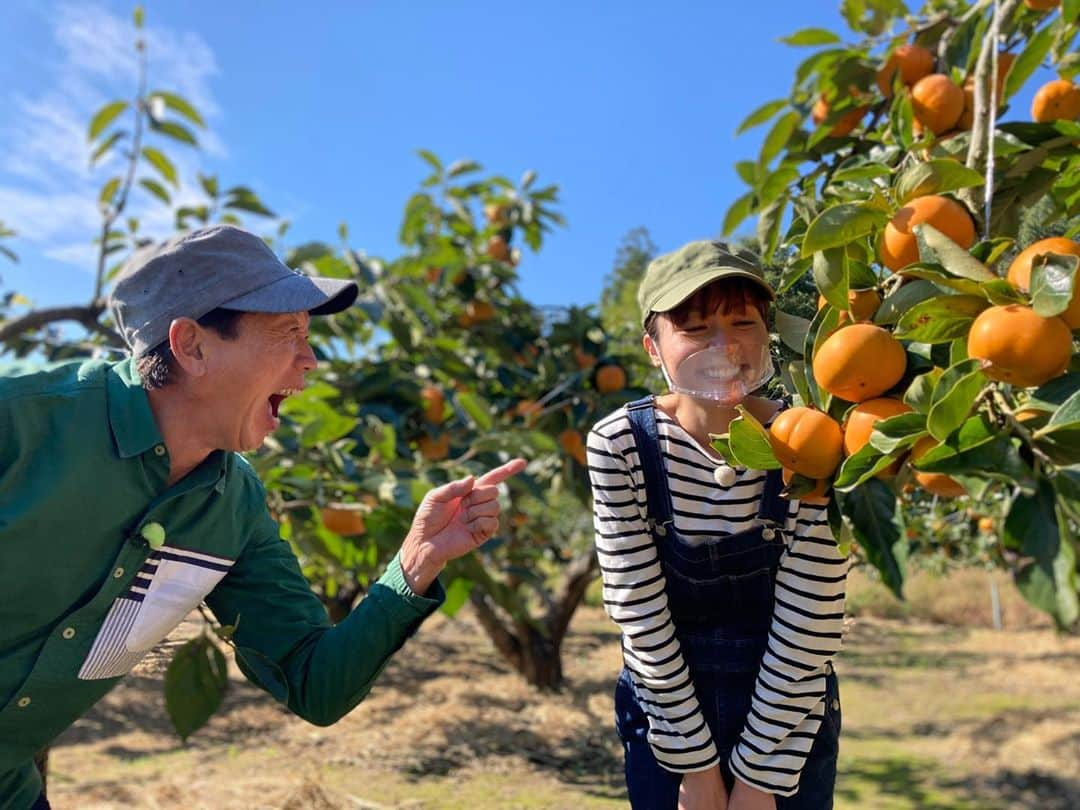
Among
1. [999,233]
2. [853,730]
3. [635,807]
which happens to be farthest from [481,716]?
[999,233]

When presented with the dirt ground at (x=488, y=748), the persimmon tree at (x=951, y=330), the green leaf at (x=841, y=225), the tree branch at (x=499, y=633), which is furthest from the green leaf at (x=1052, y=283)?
the tree branch at (x=499, y=633)

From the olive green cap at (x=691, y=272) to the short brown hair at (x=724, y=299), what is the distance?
0.01 metres

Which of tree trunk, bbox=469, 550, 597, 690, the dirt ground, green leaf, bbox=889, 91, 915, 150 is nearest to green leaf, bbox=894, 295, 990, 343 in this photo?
green leaf, bbox=889, 91, 915, 150

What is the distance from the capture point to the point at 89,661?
106 cm

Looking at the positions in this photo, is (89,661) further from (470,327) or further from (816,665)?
(470,327)

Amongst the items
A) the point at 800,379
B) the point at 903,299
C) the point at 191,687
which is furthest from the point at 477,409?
the point at 903,299

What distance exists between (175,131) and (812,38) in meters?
1.47

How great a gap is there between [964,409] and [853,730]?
5092 mm

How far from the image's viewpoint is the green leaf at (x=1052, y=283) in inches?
23.3

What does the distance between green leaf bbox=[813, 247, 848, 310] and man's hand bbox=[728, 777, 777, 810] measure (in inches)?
23.4

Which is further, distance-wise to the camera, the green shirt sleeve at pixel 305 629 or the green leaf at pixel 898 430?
the green shirt sleeve at pixel 305 629

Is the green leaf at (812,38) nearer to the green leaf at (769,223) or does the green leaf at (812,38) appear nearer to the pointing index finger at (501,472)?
the green leaf at (769,223)

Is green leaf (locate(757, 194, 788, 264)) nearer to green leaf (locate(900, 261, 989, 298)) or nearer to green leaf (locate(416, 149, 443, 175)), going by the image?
green leaf (locate(900, 261, 989, 298))

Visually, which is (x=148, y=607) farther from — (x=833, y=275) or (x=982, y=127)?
(x=982, y=127)
